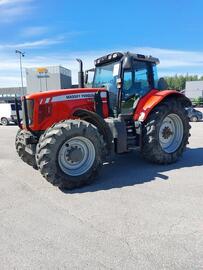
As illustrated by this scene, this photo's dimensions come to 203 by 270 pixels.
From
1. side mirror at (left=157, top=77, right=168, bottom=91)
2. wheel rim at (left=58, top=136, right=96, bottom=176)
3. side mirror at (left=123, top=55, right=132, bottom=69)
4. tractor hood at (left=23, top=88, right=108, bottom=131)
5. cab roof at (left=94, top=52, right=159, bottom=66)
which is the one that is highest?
cab roof at (left=94, top=52, right=159, bottom=66)

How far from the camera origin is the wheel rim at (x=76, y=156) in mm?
5340

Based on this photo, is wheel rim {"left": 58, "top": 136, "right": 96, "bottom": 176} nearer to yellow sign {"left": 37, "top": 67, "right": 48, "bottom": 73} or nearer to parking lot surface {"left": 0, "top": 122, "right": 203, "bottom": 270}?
parking lot surface {"left": 0, "top": 122, "right": 203, "bottom": 270}

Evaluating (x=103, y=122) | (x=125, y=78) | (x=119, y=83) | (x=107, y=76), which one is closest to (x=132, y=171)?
(x=103, y=122)

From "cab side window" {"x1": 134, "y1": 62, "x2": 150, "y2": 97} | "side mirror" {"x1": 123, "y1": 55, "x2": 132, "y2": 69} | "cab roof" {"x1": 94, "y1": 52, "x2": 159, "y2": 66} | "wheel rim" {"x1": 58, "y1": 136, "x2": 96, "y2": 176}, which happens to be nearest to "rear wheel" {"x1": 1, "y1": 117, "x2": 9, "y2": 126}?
"cab roof" {"x1": 94, "y1": 52, "x2": 159, "y2": 66}

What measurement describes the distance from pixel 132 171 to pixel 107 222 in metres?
2.54

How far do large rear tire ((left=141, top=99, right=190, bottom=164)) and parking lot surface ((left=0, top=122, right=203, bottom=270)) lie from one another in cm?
58

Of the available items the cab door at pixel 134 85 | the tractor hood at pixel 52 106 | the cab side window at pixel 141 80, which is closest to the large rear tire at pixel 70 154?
the tractor hood at pixel 52 106

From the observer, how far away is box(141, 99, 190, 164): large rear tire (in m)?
6.49

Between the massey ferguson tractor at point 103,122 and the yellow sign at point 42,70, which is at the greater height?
the yellow sign at point 42,70

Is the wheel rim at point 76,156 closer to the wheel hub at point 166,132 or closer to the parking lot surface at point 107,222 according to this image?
the parking lot surface at point 107,222

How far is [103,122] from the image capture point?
5848 millimetres

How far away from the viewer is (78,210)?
430cm

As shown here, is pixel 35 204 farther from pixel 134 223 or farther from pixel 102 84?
pixel 102 84

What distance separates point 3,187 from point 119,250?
318 cm
